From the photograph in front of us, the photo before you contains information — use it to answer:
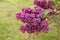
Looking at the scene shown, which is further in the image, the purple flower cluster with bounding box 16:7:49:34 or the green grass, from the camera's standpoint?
the green grass

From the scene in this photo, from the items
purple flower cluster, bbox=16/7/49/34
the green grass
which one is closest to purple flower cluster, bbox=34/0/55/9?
purple flower cluster, bbox=16/7/49/34

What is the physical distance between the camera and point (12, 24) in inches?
96.8

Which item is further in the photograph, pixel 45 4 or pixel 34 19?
pixel 45 4

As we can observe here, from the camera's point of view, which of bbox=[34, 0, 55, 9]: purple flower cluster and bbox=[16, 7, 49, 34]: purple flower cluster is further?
bbox=[34, 0, 55, 9]: purple flower cluster

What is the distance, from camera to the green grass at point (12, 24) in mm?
2229

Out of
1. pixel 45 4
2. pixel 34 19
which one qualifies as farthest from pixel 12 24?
pixel 34 19

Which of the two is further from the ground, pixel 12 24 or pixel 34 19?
pixel 34 19

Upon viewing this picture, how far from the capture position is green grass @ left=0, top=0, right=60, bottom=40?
2.23 m

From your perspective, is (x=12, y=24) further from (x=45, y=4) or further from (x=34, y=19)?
(x=34, y=19)

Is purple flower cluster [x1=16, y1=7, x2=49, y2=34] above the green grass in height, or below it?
above

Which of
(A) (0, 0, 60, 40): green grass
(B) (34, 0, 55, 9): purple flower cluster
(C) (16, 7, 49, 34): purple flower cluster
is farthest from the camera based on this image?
(A) (0, 0, 60, 40): green grass

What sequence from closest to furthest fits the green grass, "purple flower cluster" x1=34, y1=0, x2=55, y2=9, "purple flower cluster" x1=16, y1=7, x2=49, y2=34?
"purple flower cluster" x1=16, y1=7, x2=49, y2=34 → "purple flower cluster" x1=34, y1=0, x2=55, y2=9 → the green grass

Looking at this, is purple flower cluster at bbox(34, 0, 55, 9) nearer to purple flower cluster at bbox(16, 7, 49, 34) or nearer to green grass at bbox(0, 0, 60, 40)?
purple flower cluster at bbox(16, 7, 49, 34)

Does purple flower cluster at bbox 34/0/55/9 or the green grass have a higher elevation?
purple flower cluster at bbox 34/0/55/9
